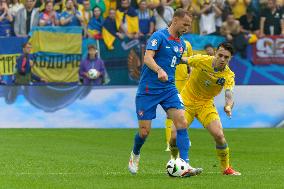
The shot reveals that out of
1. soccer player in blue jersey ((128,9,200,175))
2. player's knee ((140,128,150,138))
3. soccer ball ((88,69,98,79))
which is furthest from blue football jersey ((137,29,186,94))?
soccer ball ((88,69,98,79))

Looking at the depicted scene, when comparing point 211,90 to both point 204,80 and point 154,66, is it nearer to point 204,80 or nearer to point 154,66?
point 204,80

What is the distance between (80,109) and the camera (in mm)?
25625

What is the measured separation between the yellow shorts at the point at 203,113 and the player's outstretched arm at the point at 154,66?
1767mm

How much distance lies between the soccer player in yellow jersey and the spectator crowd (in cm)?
1244

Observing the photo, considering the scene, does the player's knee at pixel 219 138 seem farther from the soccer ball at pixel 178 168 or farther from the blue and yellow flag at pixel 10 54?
the blue and yellow flag at pixel 10 54

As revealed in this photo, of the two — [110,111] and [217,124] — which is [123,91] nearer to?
[110,111]

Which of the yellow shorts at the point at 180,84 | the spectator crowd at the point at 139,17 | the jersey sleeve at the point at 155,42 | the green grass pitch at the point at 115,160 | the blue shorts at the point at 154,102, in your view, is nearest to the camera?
the green grass pitch at the point at 115,160

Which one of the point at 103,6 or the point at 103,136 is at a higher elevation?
the point at 103,6

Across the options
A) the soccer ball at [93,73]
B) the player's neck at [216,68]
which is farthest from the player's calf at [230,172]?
the soccer ball at [93,73]

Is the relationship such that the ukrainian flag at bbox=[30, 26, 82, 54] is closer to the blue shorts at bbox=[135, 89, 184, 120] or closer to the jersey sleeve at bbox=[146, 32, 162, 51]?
the blue shorts at bbox=[135, 89, 184, 120]

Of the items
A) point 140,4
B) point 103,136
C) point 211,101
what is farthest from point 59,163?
point 140,4

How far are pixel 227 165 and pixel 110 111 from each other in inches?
504

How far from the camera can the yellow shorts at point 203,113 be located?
13336mm

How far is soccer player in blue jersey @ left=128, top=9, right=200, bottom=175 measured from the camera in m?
12.2
